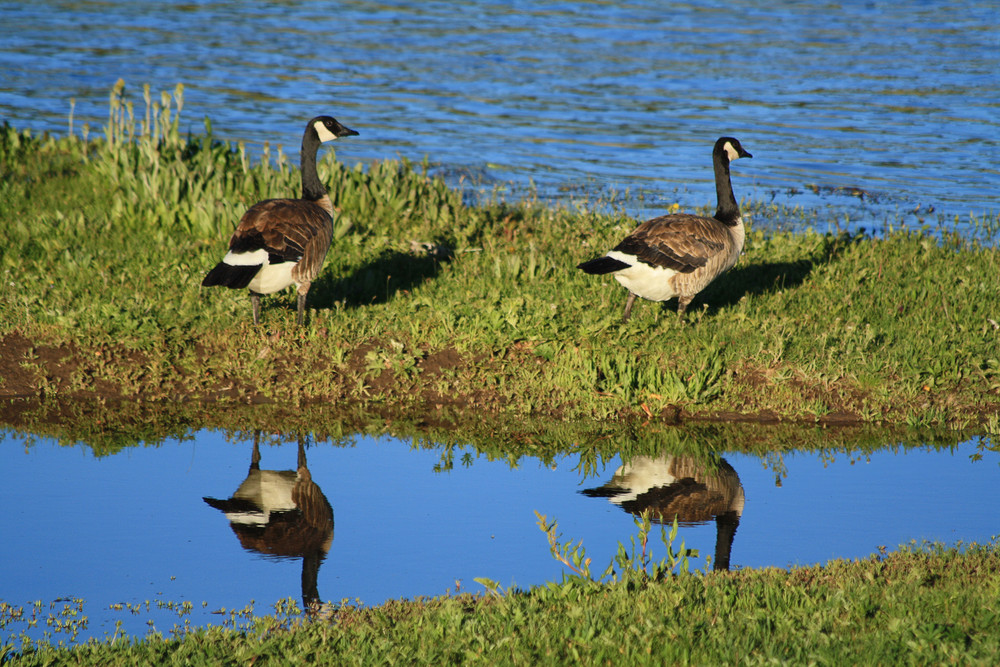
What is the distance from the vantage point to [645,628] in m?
4.72

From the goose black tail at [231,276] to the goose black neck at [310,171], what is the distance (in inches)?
62.7

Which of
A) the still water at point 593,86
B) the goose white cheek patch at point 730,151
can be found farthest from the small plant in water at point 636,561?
the still water at point 593,86

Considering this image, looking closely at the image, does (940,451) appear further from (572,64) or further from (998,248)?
(572,64)

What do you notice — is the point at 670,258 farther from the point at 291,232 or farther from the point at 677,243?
the point at 291,232

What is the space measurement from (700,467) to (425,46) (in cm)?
2311

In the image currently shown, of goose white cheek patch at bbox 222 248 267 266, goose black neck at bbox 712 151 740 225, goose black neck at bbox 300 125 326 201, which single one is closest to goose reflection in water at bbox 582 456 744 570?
goose black neck at bbox 712 151 740 225

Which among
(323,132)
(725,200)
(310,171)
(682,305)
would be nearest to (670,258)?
(682,305)

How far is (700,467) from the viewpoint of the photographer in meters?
7.18

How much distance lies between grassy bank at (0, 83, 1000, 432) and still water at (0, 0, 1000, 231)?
306cm

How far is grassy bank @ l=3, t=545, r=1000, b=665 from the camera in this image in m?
4.53

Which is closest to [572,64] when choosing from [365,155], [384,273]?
[365,155]

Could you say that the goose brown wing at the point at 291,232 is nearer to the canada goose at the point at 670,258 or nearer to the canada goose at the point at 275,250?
the canada goose at the point at 275,250

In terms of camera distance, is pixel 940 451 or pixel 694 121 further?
pixel 694 121

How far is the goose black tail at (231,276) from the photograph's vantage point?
828cm
